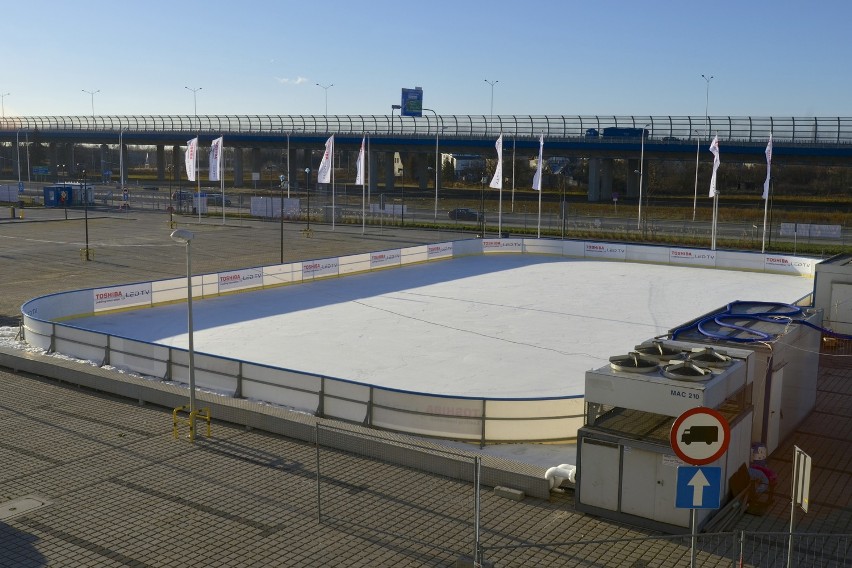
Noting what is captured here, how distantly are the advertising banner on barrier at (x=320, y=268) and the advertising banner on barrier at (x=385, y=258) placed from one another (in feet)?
9.17

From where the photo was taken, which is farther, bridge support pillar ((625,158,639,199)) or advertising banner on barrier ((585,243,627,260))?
bridge support pillar ((625,158,639,199))

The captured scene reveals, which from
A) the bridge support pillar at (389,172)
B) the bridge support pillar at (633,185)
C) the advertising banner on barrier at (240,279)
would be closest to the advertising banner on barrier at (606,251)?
the advertising banner on barrier at (240,279)

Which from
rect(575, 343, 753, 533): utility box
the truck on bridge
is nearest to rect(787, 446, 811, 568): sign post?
rect(575, 343, 753, 533): utility box

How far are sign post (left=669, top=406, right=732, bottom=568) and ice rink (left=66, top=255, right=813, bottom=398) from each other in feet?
36.0

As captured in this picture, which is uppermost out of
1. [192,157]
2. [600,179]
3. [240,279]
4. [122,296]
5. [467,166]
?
[467,166]

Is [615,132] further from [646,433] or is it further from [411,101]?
[646,433]

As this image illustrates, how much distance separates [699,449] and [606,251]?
39551 mm

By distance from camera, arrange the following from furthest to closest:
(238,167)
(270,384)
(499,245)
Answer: (238,167) → (499,245) → (270,384)

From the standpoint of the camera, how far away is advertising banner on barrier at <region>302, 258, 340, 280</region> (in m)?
37.4

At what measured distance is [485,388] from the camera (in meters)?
20.6

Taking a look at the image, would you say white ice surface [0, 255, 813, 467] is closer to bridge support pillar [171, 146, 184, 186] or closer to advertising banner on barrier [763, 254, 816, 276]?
advertising banner on barrier [763, 254, 816, 276]

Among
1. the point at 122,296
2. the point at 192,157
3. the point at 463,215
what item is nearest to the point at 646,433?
the point at 122,296

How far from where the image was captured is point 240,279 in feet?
A: 112

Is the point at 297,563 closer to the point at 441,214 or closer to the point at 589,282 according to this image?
the point at 589,282
